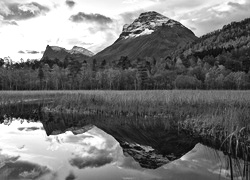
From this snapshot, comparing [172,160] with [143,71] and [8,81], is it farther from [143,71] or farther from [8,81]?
[8,81]

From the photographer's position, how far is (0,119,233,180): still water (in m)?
7.68

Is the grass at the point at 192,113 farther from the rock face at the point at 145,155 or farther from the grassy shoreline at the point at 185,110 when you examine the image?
the rock face at the point at 145,155

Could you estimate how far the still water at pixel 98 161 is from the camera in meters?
7.68

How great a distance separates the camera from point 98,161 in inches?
365

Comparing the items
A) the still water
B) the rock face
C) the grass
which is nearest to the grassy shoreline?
the grass

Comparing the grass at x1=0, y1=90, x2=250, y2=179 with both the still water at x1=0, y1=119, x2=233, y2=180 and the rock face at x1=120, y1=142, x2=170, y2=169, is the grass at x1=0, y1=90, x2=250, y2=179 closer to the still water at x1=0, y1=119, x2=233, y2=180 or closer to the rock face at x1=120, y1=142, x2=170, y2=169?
the still water at x1=0, y1=119, x2=233, y2=180

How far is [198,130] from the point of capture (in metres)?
12.9

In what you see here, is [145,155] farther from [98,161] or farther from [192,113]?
[192,113]

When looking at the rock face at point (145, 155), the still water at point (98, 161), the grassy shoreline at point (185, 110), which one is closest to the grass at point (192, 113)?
the grassy shoreline at point (185, 110)

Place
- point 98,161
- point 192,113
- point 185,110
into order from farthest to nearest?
point 185,110, point 192,113, point 98,161

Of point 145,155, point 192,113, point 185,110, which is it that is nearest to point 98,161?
point 145,155

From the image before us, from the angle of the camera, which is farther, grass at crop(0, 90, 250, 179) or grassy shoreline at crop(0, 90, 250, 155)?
grassy shoreline at crop(0, 90, 250, 155)

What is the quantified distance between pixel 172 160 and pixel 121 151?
2332 millimetres

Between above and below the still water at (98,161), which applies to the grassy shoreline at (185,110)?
above
